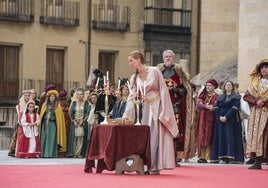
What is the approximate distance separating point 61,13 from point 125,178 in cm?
3020

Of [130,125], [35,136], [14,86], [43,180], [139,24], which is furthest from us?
[139,24]

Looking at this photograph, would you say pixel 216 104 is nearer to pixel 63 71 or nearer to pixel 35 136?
pixel 35 136

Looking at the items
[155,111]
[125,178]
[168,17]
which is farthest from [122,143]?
[168,17]

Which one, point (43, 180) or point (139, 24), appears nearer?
point (43, 180)

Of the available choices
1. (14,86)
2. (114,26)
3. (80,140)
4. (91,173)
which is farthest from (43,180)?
(114,26)

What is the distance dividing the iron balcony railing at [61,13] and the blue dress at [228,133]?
22.7m

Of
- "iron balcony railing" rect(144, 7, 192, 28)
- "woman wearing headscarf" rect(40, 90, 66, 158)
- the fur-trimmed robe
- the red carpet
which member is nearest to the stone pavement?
"woman wearing headscarf" rect(40, 90, 66, 158)

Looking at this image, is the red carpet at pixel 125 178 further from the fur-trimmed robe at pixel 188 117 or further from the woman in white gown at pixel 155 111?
the fur-trimmed robe at pixel 188 117

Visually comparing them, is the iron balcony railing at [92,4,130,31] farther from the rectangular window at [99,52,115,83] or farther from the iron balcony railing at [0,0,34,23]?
the iron balcony railing at [0,0,34,23]

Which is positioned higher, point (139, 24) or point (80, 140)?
point (139, 24)

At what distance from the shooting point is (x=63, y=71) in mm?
46812

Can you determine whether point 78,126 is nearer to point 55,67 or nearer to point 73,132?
point 73,132

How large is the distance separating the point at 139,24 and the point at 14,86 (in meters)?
6.79

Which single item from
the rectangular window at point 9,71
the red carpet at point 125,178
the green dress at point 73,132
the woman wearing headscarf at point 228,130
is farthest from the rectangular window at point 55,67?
the red carpet at point 125,178
